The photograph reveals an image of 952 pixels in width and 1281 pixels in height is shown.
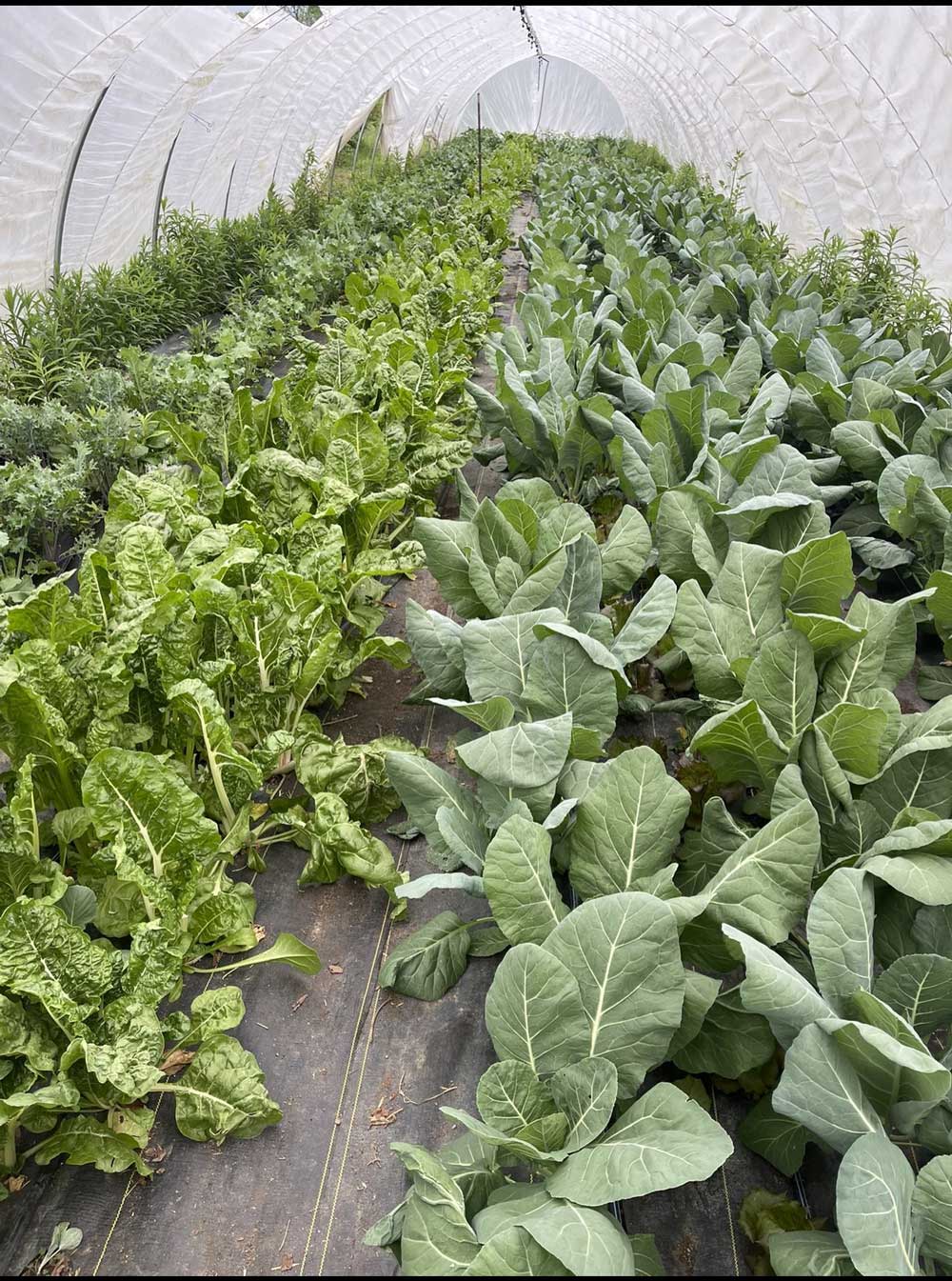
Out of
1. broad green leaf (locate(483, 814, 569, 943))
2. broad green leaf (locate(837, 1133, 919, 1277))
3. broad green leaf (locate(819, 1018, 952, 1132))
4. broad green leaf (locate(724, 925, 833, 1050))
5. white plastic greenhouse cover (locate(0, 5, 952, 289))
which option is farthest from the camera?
white plastic greenhouse cover (locate(0, 5, 952, 289))

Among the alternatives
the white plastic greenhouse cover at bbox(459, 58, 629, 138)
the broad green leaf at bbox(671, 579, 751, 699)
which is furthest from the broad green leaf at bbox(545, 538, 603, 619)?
the white plastic greenhouse cover at bbox(459, 58, 629, 138)

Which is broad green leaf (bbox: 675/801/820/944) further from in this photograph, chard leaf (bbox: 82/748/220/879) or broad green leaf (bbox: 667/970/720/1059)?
chard leaf (bbox: 82/748/220/879)

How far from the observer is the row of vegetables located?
191 cm

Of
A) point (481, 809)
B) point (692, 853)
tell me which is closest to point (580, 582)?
point (481, 809)

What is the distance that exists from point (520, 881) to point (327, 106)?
13.0 metres

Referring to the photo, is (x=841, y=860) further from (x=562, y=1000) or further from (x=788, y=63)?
(x=788, y=63)

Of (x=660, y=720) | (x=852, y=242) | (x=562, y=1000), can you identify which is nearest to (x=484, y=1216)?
(x=562, y=1000)

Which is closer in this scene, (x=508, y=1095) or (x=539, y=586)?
(x=508, y=1095)

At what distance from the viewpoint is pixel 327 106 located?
39.4 ft

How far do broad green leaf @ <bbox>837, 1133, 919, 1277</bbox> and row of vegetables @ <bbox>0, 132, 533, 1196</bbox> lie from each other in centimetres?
122

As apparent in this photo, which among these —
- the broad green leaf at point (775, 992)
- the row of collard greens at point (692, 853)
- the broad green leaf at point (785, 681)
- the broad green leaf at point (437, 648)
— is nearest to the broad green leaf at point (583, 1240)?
the row of collard greens at point (692, 853)

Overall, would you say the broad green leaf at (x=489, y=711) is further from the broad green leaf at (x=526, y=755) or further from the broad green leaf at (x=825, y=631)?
the broad green leaf at (x=825, y=631)

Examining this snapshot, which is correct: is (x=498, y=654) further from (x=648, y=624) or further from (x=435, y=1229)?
(x=435, y=1229)

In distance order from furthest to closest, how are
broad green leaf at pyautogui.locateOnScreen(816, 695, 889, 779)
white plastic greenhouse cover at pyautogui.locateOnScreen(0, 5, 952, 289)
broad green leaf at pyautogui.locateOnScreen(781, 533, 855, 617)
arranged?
1. white plastic greenhouse cover at pyautogui.locateOnScreen(0, 5, 952, 289)
2. broad green leaf at pyautogui.locateOnScreen(781, 533, 855, 617)
3. broad green leaf at pyautogui.locateOnScreen(816, 695, 889, 779)
